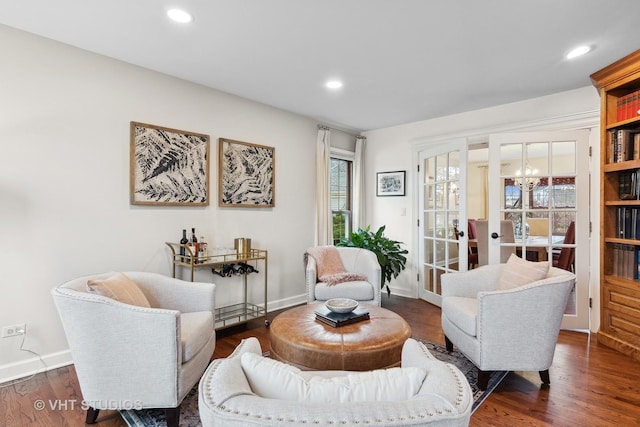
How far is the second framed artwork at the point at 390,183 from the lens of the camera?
4.91 metres

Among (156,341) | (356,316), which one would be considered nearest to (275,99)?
(356,316)

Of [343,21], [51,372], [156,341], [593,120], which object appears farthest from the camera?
[593,120]

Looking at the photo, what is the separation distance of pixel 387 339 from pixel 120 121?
108 inches

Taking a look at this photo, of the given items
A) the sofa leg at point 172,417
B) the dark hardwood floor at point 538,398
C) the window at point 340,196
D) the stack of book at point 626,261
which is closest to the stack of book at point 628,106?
the stack of book at point 626,261

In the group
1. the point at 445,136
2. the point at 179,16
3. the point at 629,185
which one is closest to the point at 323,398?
the point at 179,16

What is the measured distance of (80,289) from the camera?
2061mm

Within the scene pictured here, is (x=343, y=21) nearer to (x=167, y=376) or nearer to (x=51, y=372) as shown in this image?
(x=167, y=376)

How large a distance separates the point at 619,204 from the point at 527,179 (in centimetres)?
79

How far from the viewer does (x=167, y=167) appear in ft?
10.3

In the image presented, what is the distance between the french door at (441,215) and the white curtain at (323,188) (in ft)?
4.20

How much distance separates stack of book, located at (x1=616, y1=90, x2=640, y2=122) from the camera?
9.36ft

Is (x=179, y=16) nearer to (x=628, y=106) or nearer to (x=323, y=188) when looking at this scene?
(x=323, y=188)

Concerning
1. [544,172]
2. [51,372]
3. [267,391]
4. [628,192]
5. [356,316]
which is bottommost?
[51,372]

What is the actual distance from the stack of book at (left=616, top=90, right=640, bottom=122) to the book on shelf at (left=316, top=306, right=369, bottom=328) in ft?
9.28
